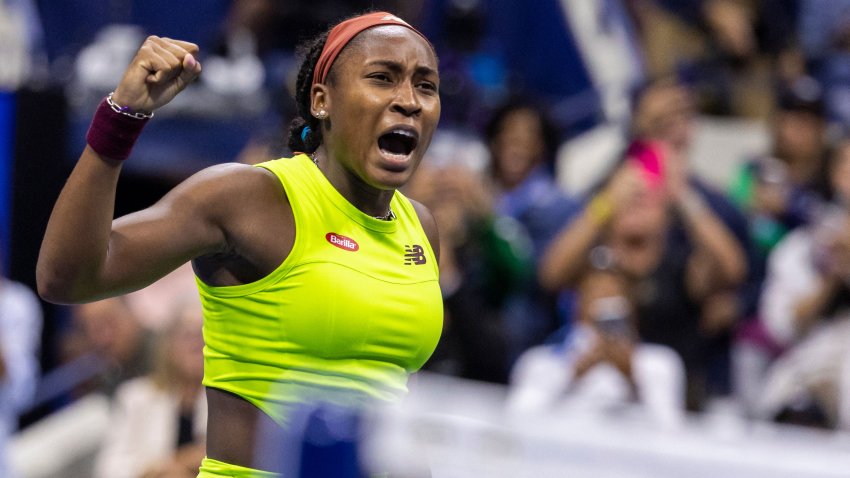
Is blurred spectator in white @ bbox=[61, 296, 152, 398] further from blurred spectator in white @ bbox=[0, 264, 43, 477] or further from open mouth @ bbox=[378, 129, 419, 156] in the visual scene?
open mouth @ bbox=[378, 129, 419, 156]

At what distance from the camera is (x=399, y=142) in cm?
309

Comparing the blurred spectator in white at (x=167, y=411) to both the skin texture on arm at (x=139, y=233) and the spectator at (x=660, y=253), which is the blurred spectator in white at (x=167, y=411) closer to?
the spectator at (x=660, y=253)

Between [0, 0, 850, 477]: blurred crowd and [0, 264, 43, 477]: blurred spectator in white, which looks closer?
[0, 0, 850, 477]: blurred crowd

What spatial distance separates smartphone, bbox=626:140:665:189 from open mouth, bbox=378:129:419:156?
3076mm

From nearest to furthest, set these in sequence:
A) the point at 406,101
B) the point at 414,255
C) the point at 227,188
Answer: the point at 227,188 < the point at 406,101 < the point at 414,255

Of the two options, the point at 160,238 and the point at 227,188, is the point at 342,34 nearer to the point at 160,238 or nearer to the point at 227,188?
the point at 227,188

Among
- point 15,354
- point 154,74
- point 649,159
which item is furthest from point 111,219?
point 15,354

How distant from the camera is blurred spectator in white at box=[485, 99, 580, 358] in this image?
6.34 m

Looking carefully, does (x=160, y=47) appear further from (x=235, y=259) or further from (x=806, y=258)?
(x=806, y=258)

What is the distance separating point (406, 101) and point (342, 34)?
9.7 inches

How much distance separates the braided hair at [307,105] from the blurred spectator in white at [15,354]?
360 centimetres

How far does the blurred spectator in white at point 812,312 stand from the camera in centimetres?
532

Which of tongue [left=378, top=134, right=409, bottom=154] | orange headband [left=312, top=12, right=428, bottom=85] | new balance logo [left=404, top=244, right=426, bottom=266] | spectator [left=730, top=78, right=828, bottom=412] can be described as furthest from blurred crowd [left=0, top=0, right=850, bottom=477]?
orange headband [left=312, top=12, right=428, bottom=85]

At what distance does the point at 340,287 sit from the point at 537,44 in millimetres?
5124
